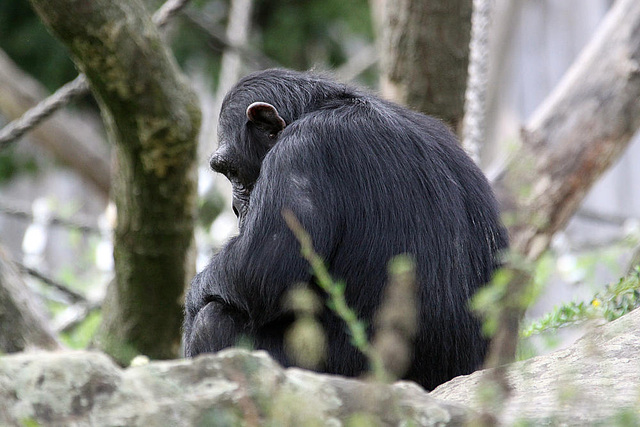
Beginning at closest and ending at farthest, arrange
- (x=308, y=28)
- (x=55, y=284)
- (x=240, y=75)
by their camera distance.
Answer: (x=55, y=284) → (x=308, y=28) → (x=240, y=75)

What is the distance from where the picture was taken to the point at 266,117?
3.60m

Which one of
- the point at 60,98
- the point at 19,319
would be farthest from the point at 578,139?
the point at 19,319

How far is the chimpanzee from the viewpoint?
3.03m

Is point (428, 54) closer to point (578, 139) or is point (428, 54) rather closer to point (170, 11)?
point (578, 139)

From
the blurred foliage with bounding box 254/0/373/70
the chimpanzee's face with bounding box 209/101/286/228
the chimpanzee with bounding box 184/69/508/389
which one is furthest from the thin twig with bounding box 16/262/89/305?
the blurred foliage with bounding box 254/0/373/70

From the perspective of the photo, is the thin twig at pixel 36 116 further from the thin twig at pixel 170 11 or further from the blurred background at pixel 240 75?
the blurred background at pixel 240 75

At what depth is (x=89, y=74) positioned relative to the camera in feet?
12.1

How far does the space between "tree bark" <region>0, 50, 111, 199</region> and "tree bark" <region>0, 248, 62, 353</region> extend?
392cm

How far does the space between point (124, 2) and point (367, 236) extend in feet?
4.68

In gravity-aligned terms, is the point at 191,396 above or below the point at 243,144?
below

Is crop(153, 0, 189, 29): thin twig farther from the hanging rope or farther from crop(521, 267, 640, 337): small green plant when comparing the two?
crop(521, 267, 640, 337): small green plant

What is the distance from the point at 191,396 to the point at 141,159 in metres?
2.51

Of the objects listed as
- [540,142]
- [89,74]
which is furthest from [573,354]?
[540,142]

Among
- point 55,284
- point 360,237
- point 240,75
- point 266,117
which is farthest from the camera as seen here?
point 240,75
